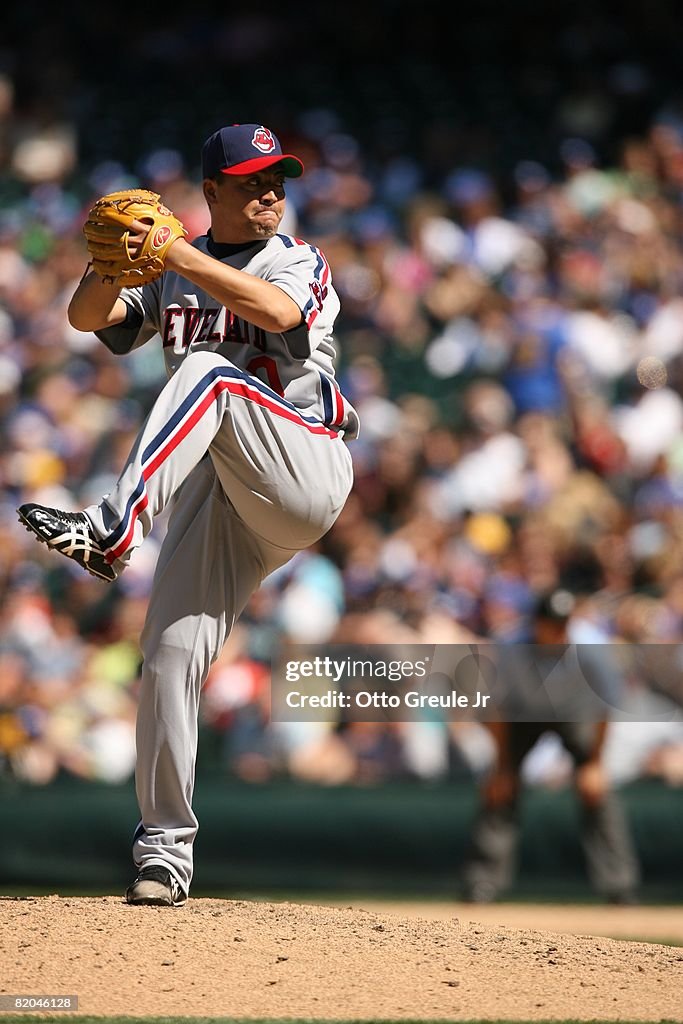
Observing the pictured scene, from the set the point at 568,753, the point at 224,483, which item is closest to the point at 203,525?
the point at 224,483

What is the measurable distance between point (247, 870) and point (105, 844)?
1.98 feet

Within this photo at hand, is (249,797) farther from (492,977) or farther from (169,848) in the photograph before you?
(492,977)

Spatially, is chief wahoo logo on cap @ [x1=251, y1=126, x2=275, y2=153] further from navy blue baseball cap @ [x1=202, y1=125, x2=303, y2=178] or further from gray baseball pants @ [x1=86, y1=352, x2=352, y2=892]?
gray baseball pants @ [x1=86, y1=352, x2=352, y2=892]

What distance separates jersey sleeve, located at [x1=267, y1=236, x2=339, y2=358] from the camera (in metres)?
3.48

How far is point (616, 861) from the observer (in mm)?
6156

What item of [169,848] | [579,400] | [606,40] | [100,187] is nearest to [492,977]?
[169,848]

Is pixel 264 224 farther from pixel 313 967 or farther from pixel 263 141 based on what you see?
pixel 313 967

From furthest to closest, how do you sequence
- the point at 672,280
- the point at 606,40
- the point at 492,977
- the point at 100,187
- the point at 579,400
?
the point at 606,40
the point at 100,187
the point at 672,280
the point at 579,400
the point at 492,977

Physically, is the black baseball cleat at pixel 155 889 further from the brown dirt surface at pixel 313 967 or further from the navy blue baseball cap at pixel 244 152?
the navy blue baseball cap at pixel 244 152

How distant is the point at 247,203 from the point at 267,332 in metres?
0.33

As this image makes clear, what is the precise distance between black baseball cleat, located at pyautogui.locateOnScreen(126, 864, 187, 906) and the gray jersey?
1.16 meters

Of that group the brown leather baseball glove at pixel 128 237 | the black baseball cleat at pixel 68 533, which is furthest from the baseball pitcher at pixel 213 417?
the black baseball cleat at pixel 68 533

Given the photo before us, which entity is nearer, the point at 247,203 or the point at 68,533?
the point at 68,533

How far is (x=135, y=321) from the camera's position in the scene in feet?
12.3
